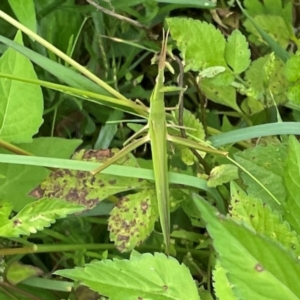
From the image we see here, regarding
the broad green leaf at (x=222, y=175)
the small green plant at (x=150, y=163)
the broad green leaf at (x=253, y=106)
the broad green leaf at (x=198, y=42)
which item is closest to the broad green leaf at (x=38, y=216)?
the small green plant at (x=150, y=163)

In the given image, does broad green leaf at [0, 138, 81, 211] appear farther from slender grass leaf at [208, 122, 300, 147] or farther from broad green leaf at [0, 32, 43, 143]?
slender grass leaf at [208, 122, 300, 147]

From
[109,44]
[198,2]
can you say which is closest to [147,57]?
[109,44]

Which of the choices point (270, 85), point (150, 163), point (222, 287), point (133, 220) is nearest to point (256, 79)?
point (270, 85)

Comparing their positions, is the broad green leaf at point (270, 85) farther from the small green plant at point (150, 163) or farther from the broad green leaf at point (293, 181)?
the broad green leaf at point (293, 181)

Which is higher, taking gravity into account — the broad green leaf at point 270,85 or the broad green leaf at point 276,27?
the broad green leaf at point 276,27

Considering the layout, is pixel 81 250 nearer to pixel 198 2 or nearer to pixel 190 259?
pixel 190 259

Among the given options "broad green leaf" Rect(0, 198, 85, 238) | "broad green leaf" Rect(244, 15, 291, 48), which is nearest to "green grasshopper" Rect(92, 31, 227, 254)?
"broad green leaf" Rect(0, 198, 85, 238)
